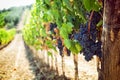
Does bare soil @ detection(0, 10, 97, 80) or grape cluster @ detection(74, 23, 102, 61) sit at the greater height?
grape cluster @ detection(74, 23, 102, 61)

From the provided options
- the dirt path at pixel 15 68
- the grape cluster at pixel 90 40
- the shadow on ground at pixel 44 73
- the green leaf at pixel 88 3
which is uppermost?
the green leaf at pixel 88 3

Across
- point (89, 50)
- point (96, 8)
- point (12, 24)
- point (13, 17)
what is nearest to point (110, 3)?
point (96, 8)

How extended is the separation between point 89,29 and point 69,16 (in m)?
1.10

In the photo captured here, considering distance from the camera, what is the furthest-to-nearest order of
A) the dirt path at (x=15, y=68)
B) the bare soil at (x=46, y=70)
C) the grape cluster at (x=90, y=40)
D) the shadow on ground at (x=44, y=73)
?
the dirt path at (x=15, y=68)
the bare soil at (x=46, y=70)
the shadow on ground at (x=44, y=73)
the grape cluster at (x=90, y=40)

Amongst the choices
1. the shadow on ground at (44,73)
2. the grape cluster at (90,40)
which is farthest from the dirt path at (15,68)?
the grape cluster at (90,40)

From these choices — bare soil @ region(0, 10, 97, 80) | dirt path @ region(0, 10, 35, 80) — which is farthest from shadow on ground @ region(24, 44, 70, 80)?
dirt path @ region(0, 10, 35, 80)

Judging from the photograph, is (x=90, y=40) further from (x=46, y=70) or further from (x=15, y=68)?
(x=15, y=68)

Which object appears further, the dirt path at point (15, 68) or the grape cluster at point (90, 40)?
the dirt path at point (15, 68)

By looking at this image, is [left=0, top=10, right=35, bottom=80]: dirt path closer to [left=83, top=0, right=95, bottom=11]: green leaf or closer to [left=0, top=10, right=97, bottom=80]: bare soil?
[left=0, top=10, right=97, bottom=80]: bare soil

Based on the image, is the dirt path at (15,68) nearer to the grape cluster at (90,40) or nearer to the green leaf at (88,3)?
the grape cluster at (90,40)

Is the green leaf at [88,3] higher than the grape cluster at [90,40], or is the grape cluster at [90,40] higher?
the green leaf at [88,3]

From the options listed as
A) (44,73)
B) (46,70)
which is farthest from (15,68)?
(44,73)

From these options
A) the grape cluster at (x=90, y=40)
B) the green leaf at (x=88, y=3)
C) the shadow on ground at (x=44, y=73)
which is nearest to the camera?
the green leaf at (x=88, y=3)

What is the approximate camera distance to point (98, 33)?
3547 mm
